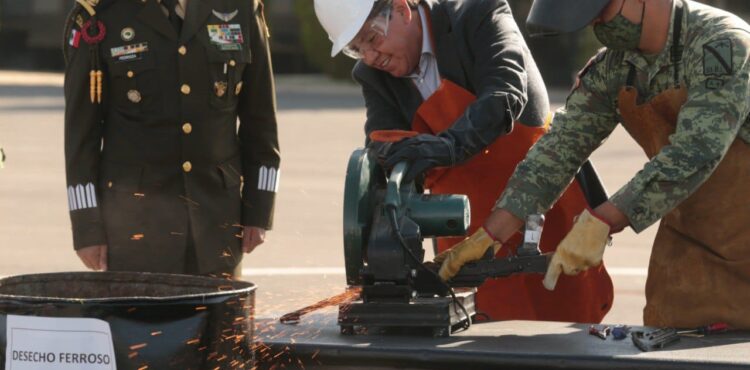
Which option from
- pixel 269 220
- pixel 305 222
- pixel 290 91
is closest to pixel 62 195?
pixel 305 222

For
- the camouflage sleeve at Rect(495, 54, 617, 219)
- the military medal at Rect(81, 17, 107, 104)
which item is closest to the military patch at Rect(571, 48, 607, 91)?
A: the camouflage sleeve at Rect(495, 54, 617, 219)

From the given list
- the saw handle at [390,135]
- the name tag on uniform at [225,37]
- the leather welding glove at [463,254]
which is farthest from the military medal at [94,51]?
the leather welding glove at [463,254]

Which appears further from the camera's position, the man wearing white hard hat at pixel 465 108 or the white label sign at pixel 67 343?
the man wearing white hard hat at pixel 465 108

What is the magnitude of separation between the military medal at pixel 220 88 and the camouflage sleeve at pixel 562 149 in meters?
1.11

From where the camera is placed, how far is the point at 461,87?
4.65 m

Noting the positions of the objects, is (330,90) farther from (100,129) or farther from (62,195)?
(100,129)

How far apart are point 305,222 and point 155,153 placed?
6.02 m

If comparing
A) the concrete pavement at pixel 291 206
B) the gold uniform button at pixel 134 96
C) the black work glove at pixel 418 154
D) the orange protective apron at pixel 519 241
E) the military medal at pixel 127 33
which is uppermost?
the military medal at pixel 127 33

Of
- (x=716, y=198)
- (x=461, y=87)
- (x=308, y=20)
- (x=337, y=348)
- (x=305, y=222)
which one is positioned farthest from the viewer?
(x=308, y=20)

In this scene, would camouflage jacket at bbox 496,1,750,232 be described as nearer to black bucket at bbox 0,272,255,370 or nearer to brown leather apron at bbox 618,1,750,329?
brown leather apron at bbox 618,1,750,329

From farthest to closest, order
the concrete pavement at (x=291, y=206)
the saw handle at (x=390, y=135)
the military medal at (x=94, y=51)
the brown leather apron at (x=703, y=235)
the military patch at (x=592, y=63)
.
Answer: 1. the concrete pavement at (x=291, y=206)
2. the military medal at (x=94, y=51)
3. the saw handle at (x=390, y=135)
4. the military patch at (x=592, y=63)
5. the brown leather apron at (x=703, y=235)

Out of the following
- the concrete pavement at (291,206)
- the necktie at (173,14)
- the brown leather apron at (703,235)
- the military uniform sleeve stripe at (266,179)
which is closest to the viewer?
the brown leather apron at (703,235)

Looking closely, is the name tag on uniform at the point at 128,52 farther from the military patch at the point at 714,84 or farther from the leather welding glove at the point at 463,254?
the military patch at the point at 714,84

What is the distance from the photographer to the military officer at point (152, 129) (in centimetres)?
477
